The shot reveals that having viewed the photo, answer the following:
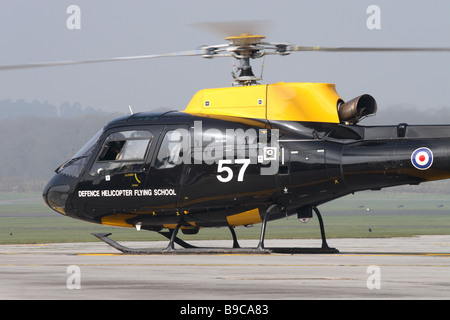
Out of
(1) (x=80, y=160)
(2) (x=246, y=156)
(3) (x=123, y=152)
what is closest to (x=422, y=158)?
(2) (x=246, y=156)

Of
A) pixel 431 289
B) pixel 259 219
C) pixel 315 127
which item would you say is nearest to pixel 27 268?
pixel 259 219

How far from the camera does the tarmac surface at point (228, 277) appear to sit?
1215 centimetres

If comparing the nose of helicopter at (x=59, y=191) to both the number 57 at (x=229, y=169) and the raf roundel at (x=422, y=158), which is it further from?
the raf roundel at (x=422, y=158)

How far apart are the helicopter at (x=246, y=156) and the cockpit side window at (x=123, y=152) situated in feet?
0.08

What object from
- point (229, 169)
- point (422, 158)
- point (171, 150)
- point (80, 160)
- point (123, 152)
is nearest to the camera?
point (422, 158)

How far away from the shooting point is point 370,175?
712 inches

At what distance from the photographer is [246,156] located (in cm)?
1886

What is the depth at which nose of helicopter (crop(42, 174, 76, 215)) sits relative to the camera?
67.5 ft

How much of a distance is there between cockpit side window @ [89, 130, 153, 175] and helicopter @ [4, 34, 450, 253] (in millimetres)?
24

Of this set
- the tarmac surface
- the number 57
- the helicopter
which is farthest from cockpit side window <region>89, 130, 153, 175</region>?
the tarmac surface

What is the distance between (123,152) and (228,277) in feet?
20.6

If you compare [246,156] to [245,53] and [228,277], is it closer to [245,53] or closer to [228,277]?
[245,53]

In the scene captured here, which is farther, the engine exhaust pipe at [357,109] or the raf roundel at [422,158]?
the engine exhaust pipe at [357,109]

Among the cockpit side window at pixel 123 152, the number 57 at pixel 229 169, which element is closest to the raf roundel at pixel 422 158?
the number 57 at pixel 229 169
